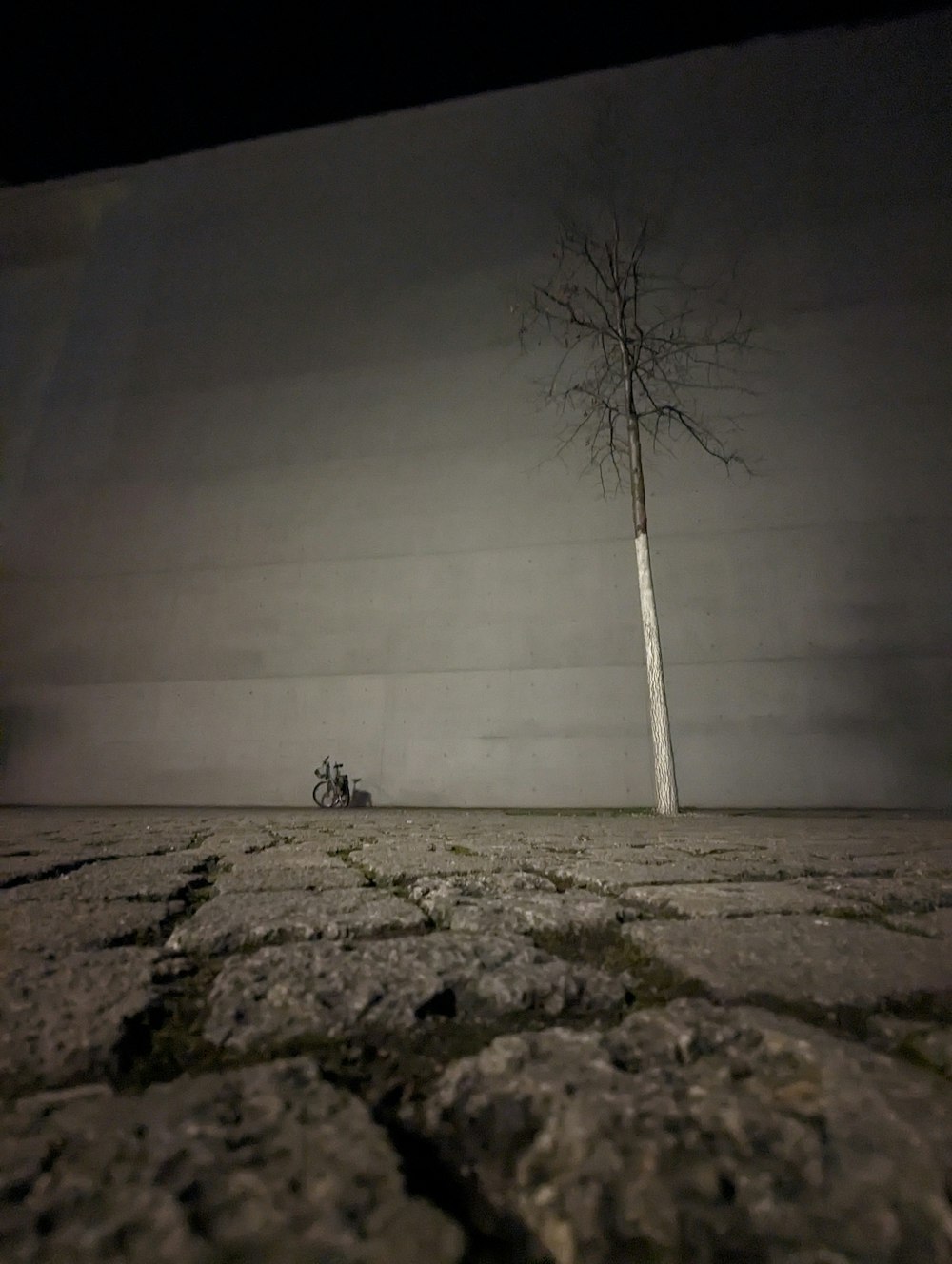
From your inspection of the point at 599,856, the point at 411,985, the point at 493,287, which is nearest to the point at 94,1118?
the point at 411,985

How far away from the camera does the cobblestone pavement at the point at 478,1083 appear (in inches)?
14.6

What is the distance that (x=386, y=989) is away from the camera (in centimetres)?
74

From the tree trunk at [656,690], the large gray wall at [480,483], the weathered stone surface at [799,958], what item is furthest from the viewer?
the large gray wall at [480,483]

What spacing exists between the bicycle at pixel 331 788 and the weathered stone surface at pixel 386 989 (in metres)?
6.62

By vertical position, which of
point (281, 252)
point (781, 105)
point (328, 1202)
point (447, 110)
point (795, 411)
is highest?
point (447, 110)

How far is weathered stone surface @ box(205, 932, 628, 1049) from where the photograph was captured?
0.66m

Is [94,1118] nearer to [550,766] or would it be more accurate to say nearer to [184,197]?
[550,766]

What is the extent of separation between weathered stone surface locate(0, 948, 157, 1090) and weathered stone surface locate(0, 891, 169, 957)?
0.07 metres

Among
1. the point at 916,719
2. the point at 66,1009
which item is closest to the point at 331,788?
the point at 916,719

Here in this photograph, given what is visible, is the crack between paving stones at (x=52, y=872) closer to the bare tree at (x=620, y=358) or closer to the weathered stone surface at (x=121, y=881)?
Answer: the weathered stone surface at (x=121, y=881)

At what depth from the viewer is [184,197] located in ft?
35.5

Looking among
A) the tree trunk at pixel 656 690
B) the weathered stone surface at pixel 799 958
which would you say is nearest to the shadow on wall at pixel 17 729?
the tree trunk at pixel 656 690

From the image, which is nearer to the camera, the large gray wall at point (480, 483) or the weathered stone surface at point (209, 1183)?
the weathered stone surface at point (209, 1183)

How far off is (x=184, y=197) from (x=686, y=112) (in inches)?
334
